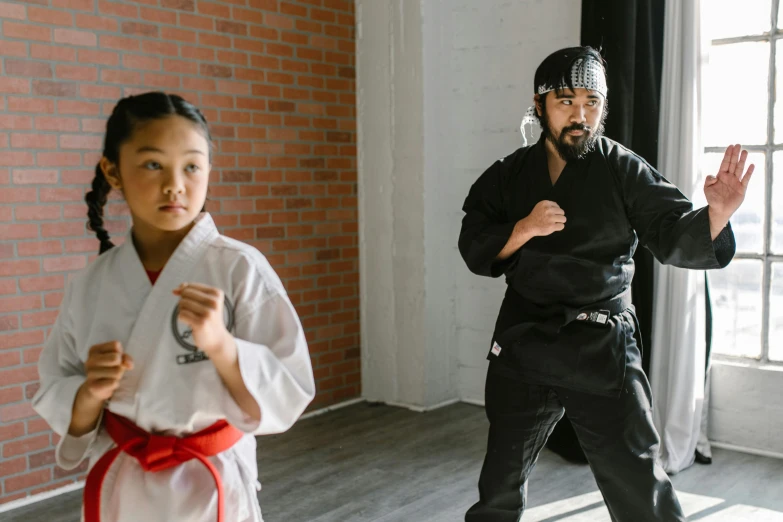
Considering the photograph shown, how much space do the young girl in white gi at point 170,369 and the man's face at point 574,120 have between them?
101cm

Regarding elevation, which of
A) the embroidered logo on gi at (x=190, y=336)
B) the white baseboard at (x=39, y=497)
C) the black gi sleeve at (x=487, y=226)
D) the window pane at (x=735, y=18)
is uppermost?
the window pane at (x=735, y=18)

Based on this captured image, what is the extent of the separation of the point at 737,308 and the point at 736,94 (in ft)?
2.96

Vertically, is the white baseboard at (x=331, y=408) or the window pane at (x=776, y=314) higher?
the window pane at (x=776, y=314)

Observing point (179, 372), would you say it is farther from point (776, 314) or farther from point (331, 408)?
point (331, 408)

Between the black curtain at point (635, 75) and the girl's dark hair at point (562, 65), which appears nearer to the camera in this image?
the girl's dark hair at point (562, 65)

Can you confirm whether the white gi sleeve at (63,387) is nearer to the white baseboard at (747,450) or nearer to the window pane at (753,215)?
the window pane at (753,215)

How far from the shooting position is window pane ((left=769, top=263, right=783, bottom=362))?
3.34 meters

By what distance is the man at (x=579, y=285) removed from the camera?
197 cm

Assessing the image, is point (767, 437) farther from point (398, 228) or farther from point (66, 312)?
point (66, 312)

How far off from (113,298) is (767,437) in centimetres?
289

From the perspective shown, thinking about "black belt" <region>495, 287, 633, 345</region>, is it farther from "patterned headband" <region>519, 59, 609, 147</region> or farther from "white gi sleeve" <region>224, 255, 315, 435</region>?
"white gi sleeve" <region>224, 255, 315, 435</region>

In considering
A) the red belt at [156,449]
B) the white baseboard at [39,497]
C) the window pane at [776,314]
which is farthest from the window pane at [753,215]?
the white baseboard at [39,497]

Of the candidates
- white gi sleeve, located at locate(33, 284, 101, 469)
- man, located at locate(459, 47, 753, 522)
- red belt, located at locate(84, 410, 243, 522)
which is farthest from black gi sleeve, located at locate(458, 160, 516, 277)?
white gi sleeve, located at locate(33, 284, 101, 469)

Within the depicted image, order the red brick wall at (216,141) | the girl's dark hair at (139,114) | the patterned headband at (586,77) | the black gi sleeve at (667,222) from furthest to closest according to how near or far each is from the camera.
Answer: the red brick wall at (216,141)
the patterned headband at (586,77)
the black gi sleeve at (667,222)
the girl's dark hair at (139,114)
